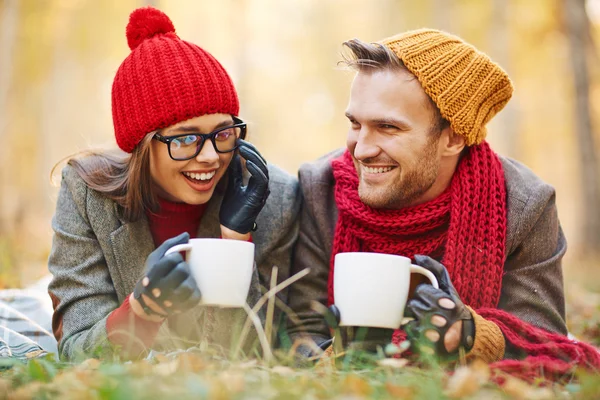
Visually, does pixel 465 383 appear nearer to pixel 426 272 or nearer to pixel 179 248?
pixel 426 272

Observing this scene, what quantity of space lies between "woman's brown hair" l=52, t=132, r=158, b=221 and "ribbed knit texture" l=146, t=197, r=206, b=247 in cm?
6

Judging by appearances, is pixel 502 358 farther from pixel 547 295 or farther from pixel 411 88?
pixel 411 88

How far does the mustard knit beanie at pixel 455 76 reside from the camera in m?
2.83

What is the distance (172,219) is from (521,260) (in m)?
1.70

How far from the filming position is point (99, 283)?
2971 mm

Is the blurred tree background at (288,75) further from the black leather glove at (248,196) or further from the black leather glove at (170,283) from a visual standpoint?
the black leather glove at (170,283)

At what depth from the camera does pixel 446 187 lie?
3.10m

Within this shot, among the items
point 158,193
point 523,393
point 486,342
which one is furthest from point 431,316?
point 158,193

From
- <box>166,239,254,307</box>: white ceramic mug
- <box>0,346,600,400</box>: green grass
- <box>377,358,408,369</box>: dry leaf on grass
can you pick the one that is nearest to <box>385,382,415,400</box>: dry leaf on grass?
<box>0,346,600,400</box>: green grass

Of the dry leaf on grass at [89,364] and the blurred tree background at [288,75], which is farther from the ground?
the blurred tree background at [288,75]

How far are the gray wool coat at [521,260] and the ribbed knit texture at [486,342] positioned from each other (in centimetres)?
43

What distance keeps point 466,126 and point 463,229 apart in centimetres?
47

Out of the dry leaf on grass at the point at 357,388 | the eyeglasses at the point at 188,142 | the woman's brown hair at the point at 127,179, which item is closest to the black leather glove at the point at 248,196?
the eyeglasses at the point at 188,142

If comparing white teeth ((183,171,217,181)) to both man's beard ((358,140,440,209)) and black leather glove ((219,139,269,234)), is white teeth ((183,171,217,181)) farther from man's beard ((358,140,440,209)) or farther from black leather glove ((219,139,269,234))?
man's beard ((358,140,440,209))
